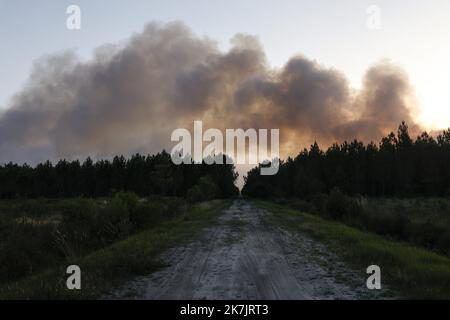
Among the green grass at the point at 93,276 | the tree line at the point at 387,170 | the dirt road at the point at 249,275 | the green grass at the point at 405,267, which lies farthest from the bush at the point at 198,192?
the green grass at the point at 93,276

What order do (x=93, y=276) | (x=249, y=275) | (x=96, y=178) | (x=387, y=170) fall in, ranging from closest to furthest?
(x=93, y=276), (x=249, y=275), (x=387, y=170), (x=96, y=178)

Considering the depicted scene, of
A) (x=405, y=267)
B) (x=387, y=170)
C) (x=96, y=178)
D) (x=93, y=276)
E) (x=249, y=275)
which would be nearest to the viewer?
(x=93, y=276)

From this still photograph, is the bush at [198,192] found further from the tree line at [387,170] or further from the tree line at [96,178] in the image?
the tree line at [96,178]

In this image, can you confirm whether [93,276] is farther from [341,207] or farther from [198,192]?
[198,192]

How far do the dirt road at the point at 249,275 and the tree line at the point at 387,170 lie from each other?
228ft

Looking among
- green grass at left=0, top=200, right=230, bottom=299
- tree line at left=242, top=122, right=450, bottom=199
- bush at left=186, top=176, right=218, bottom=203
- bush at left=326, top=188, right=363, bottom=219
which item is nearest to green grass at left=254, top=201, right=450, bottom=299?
green grass at left=0, top=200, right=230, bottom=299

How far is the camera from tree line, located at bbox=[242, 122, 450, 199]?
9044cm

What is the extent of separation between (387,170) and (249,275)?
94.5m

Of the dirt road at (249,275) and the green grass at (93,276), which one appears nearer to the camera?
the green grass at (93,276)

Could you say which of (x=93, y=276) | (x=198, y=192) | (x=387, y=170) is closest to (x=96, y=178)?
(x=198, y=192)

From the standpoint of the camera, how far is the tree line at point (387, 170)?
90.4 m

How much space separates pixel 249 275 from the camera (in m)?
10.7
